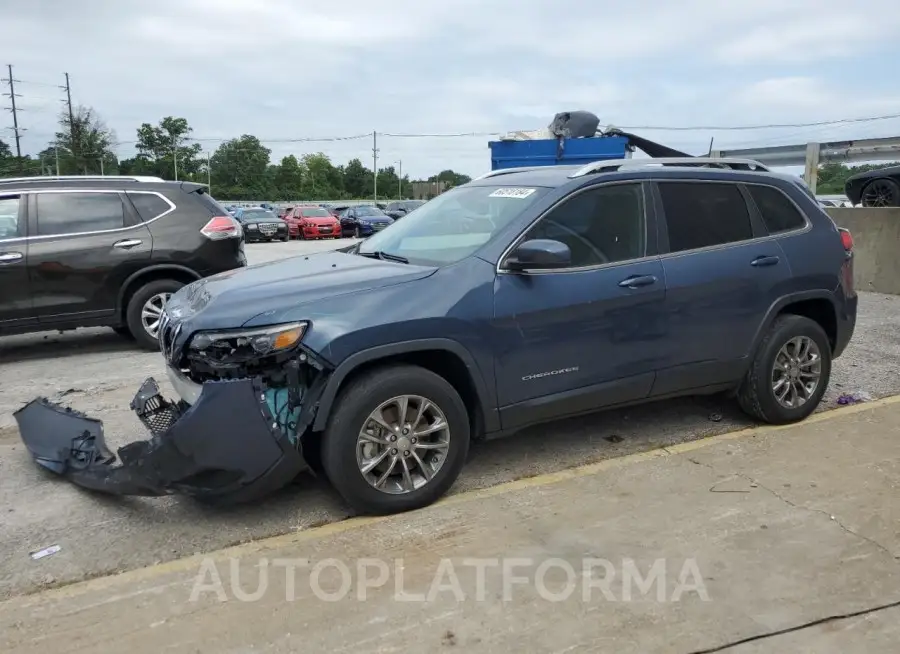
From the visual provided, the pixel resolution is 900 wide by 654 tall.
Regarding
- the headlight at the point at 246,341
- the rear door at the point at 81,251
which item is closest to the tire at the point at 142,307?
the rear door at the point at 81,251

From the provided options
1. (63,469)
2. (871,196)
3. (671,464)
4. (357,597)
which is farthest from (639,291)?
(871,196)

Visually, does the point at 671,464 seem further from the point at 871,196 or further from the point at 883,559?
the point at 871,196

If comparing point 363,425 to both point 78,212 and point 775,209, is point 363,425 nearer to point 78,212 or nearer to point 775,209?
point 775,209

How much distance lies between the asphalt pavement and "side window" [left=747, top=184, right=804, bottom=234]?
139 cm

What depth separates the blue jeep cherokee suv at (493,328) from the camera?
3.53m

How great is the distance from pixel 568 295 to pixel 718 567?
159 centimetres

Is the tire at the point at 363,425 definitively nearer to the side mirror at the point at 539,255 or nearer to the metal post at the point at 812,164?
the side mirror at the point at 539,255

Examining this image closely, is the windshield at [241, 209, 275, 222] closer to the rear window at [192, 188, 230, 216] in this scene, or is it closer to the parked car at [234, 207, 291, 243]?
the parked car at [234, 207, 291, 243]

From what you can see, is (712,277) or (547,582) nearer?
(547,582)

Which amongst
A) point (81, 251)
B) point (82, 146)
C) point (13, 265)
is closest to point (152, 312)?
point (81, 251)

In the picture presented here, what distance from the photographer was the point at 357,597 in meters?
3.07

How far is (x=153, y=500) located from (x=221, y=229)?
182 inches

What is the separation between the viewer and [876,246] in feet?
35.2

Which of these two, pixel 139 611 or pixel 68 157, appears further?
pixel 68 157
